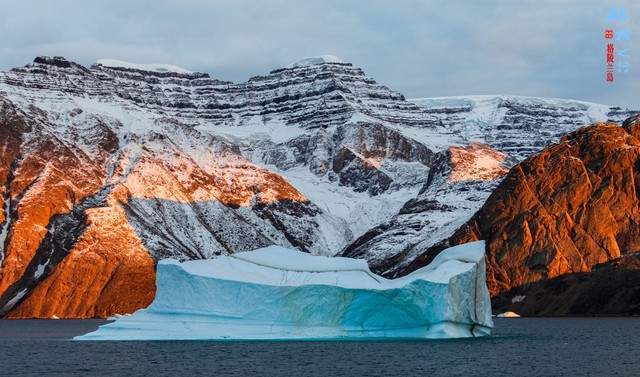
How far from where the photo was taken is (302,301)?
12862 cm

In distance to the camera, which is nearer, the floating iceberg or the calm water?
the calm water

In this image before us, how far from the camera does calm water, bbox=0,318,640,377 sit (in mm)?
102375

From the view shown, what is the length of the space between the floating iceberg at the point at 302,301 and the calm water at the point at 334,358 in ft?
7.08

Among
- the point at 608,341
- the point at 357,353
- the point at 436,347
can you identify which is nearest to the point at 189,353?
the point at 357,353

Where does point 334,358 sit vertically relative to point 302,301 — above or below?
below

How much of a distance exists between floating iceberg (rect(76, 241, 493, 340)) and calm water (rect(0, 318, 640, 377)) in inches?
85.0

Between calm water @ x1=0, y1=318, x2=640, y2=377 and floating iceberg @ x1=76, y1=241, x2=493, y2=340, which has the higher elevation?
floating iceberg @ x1=76, y1=241, x2=493, y2=340

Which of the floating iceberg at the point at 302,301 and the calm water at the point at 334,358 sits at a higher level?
the floating iceberg at the point at 302,301

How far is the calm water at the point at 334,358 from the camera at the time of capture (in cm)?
Answer: 10238

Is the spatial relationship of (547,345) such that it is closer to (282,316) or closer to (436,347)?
(436,347)

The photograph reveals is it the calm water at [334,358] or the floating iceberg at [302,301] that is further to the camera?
the floating iceberg at [302,301]

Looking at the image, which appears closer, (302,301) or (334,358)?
(334,358)

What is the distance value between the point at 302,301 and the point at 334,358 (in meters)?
14.3

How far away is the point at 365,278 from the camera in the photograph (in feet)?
433
